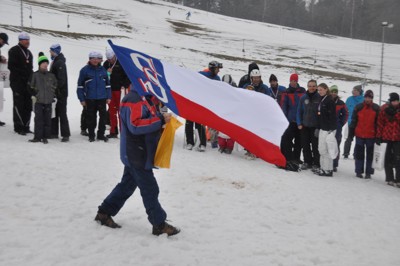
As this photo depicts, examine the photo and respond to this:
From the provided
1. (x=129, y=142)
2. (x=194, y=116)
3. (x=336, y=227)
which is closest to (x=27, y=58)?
(x=129, y=142)

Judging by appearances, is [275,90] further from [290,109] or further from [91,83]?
[91,83]

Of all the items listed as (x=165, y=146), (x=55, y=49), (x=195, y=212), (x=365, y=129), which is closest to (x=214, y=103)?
(x=165, y=146)

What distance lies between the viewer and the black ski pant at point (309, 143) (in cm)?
1039

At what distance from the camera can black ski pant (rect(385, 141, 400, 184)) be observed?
9750mm

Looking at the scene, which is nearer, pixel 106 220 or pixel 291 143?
pixel 106 220

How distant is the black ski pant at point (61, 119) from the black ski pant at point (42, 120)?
0.39 metres

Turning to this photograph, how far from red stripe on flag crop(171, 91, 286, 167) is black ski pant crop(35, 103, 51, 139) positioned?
5.64 m

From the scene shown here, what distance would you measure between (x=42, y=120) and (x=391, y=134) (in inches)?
327

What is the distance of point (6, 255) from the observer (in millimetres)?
4504

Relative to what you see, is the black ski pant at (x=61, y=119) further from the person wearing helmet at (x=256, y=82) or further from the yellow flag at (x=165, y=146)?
the yellow flag at (x=165, y=146)

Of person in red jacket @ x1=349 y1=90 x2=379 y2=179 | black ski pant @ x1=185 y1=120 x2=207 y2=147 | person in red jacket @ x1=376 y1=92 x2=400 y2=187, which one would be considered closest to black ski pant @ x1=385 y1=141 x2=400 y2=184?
person in red jacket @ x1=376 y1=92 x2=400 y2=187

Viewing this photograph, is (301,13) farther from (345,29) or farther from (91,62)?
(91,62)

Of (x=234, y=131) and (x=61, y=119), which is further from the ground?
(x=234, y=131)

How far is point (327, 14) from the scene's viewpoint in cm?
9731
